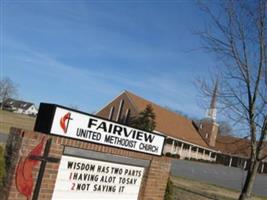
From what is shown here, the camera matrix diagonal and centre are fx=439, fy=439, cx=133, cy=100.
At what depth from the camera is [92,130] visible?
296 inches

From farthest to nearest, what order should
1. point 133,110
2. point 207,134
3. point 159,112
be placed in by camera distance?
point 207,134 < point 159,112 < point 133,110

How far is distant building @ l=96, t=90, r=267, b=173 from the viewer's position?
65.6 metres

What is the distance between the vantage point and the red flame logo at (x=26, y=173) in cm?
649

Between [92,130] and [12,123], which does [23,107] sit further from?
[92,130]

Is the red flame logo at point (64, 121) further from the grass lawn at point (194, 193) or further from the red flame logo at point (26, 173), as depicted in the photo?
the grass lawn at point (194, 193)

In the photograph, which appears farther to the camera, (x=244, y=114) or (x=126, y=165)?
(x=244, y=114)

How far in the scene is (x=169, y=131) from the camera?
2682 inches

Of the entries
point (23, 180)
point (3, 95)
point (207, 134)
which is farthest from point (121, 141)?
point (3, 95)

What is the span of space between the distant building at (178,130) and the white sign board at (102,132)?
48104 mm

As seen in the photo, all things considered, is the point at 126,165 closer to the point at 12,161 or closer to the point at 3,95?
the point at 12,161

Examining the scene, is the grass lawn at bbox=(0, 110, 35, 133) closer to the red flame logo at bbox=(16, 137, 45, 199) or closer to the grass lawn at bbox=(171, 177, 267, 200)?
the grass lawn at bbox=(171, 177, 267, 200)

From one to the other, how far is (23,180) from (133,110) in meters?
57.6

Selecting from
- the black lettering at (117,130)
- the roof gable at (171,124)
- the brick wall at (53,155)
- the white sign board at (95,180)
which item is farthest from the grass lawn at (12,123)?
the black lettering at (117,130)

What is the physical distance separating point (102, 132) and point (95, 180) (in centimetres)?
91
